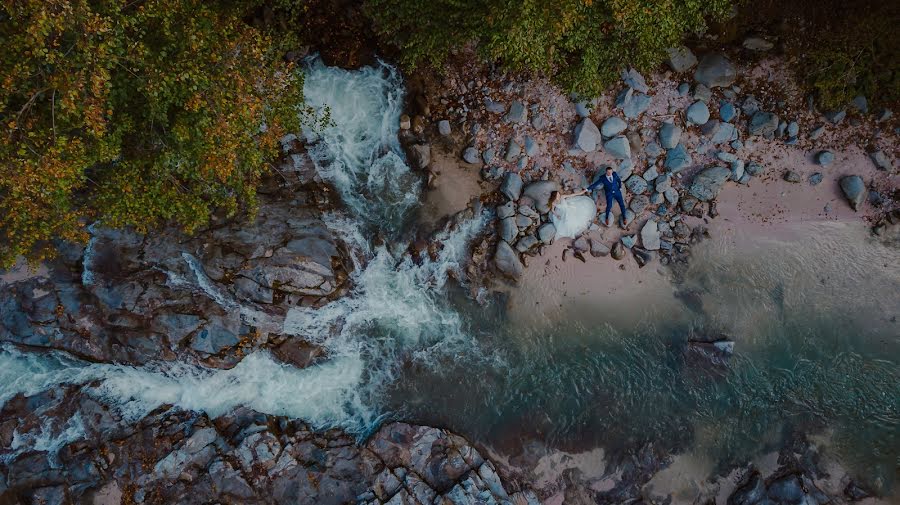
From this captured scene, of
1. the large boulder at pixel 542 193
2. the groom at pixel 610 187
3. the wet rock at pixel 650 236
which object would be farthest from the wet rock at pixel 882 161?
the large boulder at pixel 542 193

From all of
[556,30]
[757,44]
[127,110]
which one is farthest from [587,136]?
[127,110]

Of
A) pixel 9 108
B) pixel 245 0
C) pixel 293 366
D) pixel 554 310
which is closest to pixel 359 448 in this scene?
pixel 293 366

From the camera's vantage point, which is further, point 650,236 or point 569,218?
point 569,218

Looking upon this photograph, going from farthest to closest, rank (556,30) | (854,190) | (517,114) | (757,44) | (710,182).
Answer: (517,114), (710,182), (854,190), (757,44), (556,30)

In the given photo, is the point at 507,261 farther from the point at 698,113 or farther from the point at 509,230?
the point at 698,113

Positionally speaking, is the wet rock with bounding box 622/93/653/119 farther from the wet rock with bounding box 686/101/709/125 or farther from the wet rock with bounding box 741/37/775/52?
the wet rock with bounding box 741/37/775/52

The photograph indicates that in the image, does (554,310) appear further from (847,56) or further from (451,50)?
(847,56)

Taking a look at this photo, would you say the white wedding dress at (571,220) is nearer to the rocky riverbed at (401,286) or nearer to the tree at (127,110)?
the rocky riverbed at (401,286)

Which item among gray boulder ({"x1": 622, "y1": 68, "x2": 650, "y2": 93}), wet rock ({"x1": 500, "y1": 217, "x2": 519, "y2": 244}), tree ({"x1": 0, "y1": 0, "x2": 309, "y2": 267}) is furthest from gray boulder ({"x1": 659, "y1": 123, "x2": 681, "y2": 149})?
tree ({"x1": 0, "y1": 0, "x2": 309, "y2": 267})
